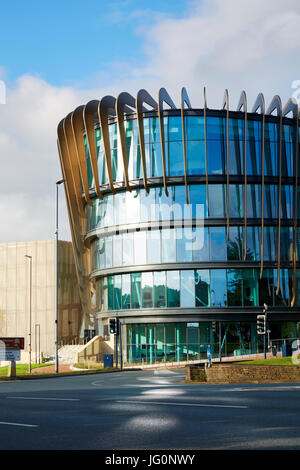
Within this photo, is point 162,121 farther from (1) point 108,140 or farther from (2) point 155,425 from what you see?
(2) point 155,425

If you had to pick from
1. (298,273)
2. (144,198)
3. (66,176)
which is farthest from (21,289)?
(298,273)

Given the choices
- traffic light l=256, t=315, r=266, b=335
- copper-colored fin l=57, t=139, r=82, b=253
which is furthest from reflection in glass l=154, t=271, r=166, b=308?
traffic light l=256, t=315, r=266, b=335

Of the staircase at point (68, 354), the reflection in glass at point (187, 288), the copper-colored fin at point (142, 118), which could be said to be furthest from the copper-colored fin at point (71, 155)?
the staircase at point (68, 354)

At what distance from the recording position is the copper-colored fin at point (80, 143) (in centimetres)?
5922

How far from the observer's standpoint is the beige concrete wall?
83562 mm

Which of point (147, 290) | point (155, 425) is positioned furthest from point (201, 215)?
point (155, 425)

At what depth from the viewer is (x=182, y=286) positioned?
189 ft

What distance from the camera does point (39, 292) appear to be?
8450 cm

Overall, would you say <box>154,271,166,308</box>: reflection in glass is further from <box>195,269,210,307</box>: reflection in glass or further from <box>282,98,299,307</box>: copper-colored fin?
<box>282,98,299,307</box>: copper-colored fin

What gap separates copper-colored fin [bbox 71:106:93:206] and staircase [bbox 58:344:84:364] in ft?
56.5

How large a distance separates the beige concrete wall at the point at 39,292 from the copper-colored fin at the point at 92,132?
2777 cm

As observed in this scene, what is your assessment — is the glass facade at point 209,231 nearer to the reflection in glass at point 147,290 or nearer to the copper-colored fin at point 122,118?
the reflection in glass at point 147,290

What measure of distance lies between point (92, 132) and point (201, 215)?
1245 cm
